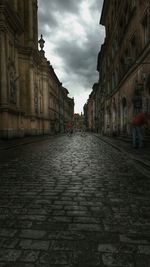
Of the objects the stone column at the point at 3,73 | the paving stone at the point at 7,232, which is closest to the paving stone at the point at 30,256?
the paving stone at the point at 7,232

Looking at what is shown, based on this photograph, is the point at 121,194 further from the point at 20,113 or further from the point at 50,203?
the point at 20,113

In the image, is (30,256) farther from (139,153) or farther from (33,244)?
(139,153)

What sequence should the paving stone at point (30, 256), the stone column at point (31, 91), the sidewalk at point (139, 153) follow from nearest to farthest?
the paving stone at point (30, 256) → the sidewalk at point (139, 153) → the stone column at point (31, 91)

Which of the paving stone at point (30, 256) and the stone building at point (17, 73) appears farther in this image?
the stone building at point (17, 73)

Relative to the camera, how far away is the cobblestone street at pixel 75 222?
216 cm

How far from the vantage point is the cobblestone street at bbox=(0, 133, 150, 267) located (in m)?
2.16

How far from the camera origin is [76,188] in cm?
462

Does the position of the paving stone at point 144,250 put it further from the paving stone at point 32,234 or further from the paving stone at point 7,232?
the paving stone at point 7,232

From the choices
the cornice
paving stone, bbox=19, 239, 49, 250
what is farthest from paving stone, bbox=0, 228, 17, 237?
the cornice

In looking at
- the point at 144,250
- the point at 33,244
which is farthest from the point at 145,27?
the point at 33,244

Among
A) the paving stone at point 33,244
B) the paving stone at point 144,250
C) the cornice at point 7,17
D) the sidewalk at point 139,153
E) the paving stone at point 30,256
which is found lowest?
A: the paving stone at point 33,244

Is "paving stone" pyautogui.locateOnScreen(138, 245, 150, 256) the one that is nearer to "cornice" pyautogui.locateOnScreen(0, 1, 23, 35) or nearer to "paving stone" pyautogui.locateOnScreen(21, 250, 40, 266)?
"paving stone" pyautogui.locateOnScreen(21, 250, 40, 266)

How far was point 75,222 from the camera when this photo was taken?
297 cm

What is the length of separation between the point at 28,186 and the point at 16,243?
2363 mm
